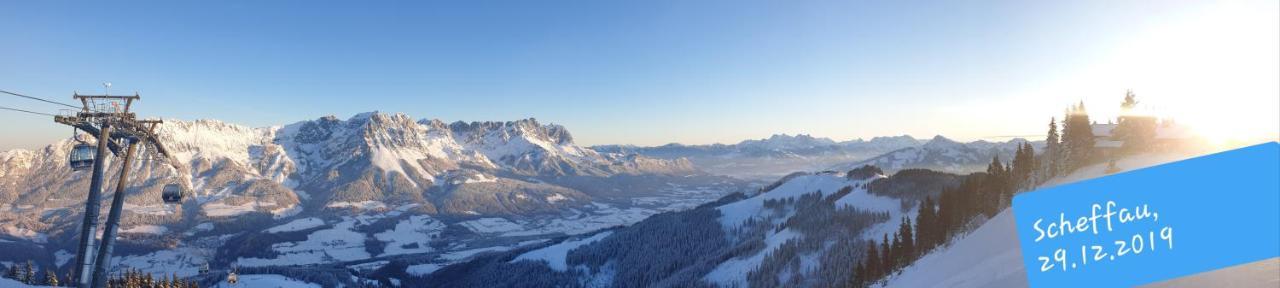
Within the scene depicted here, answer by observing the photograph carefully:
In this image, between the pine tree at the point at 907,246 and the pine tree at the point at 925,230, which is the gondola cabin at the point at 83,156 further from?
the pine tree at the point at 925,230

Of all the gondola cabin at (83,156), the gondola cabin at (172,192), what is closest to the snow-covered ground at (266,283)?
the gondola cabin at (172,192)

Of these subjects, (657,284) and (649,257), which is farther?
(649,257)

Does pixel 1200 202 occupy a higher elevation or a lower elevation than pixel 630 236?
higher

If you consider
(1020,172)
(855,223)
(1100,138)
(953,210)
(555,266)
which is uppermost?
(1100,138)

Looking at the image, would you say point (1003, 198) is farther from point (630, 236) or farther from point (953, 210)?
point (630, 236)

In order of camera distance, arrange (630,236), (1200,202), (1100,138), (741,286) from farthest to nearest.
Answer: (630,236), (741,286), (1100,138), (1200,202)

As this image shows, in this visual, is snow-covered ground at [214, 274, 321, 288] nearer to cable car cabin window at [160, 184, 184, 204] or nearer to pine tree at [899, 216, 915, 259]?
cable car cabin window at [160, 184, 184, 204]

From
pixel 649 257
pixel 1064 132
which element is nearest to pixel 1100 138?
pixel 1064 132
